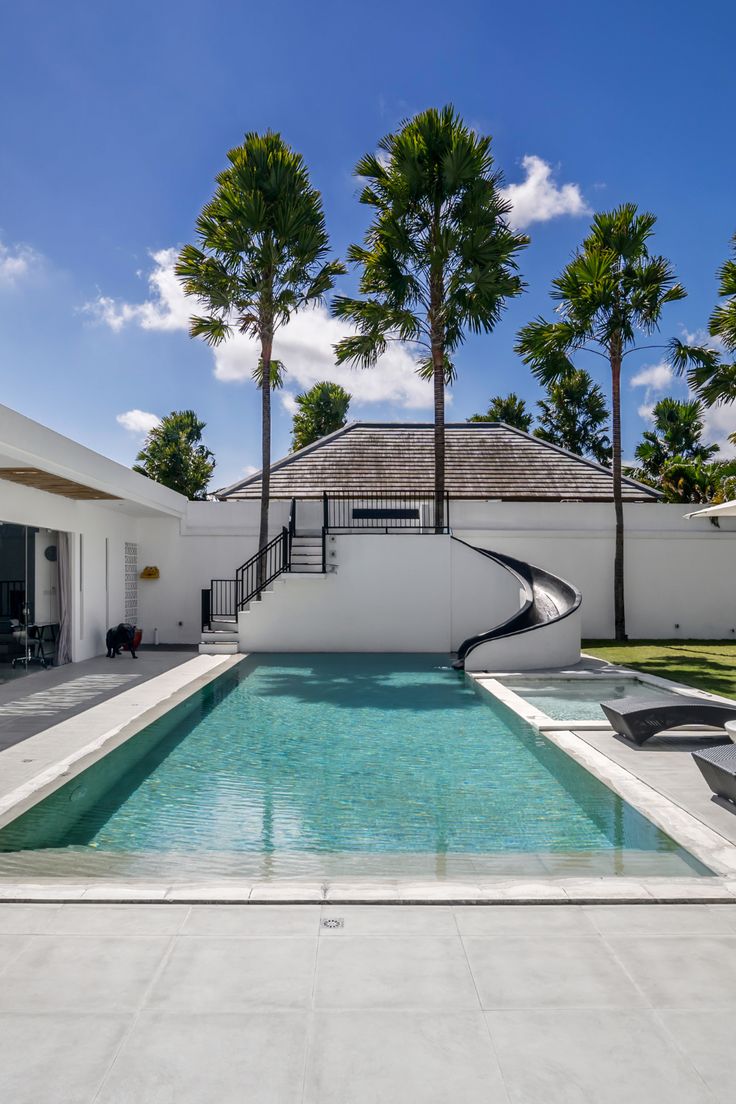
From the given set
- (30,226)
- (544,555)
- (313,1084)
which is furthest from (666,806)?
(30,226)

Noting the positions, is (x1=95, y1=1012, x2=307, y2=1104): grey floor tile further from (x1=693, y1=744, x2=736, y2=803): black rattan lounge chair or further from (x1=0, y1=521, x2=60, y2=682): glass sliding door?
(x1=0, y1=521, x2=60, y2=682): glass sliding door

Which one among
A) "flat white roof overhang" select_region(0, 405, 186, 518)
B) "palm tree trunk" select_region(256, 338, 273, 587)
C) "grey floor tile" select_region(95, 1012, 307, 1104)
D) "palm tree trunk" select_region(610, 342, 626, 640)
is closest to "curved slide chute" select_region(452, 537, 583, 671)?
"palm tree trunk" select_region(610, 342, 626, 640)

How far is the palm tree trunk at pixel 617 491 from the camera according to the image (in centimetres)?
1698

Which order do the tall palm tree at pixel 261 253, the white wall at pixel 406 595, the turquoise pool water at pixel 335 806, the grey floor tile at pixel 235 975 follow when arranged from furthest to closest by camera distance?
1. the white wall at pixel 406 595
2. the tall palm tree at pixel 261 253
3. the turquoise pool water at pixel 335 806
4. the grey floor tile at pixel 235 975

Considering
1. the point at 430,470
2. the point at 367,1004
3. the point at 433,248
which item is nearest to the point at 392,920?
the point at 367,1004

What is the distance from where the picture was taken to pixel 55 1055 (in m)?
2.51

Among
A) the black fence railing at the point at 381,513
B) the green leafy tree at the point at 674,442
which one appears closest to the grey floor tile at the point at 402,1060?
the black fence railing at the point at 381,513

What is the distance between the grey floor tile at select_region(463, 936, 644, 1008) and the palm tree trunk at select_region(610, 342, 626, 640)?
48.9ft

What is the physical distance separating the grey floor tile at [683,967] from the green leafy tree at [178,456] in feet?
107

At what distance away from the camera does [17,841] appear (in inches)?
192

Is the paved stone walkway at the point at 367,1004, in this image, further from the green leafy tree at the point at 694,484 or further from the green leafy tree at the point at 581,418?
the green leafy tree at the point at 581,418

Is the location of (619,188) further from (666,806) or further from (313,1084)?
(313,1084)

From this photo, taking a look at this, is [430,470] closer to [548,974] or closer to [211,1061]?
[548,974]

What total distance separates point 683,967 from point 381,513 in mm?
14895
